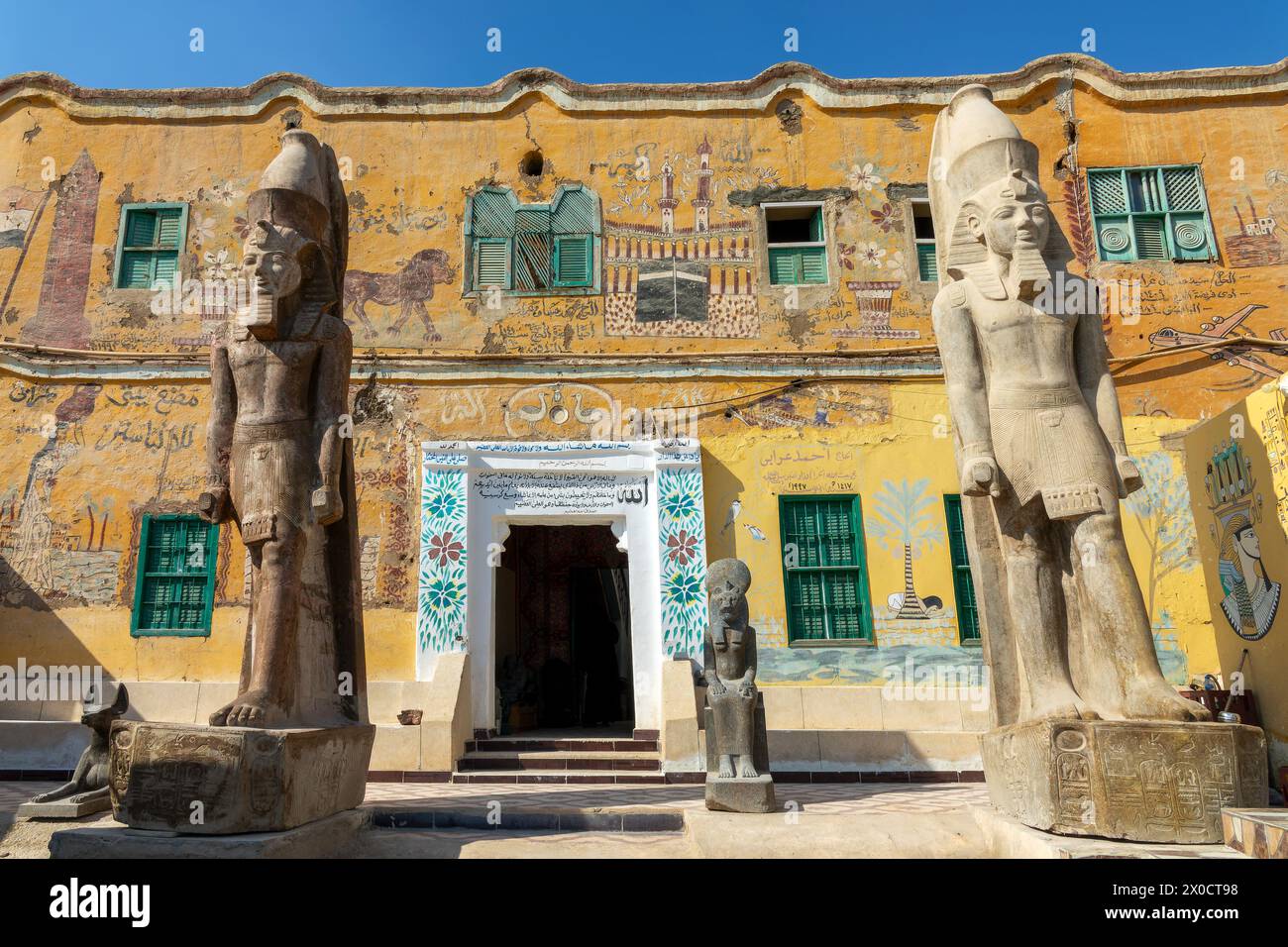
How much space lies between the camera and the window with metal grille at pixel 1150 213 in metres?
11.8

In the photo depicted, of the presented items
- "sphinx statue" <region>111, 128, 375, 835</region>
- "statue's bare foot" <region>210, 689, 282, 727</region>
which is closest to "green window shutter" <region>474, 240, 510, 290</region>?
"sphinx statue" <region>111, 128, 375, 835</region>

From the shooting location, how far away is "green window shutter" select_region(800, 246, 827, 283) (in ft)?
39.5

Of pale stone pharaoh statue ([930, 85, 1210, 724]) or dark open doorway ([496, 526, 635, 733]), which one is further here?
dark open doorway ([496, 526, 635, 733])

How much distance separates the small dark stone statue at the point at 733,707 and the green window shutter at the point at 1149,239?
829 centimetres

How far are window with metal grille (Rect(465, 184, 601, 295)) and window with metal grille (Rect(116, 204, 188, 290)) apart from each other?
387cm

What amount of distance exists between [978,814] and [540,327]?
336 inches

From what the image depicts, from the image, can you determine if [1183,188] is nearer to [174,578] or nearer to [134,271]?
[174,578]

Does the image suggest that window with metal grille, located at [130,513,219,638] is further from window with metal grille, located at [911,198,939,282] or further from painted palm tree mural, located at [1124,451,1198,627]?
painted palm tree mural, located at [1124,451,1198,627]

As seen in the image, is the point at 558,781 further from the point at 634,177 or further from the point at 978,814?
the point at 634,177

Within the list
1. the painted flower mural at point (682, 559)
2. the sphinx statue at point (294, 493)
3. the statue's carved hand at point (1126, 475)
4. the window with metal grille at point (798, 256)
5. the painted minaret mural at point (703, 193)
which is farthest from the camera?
the painted minaret mural at point (703, 193)

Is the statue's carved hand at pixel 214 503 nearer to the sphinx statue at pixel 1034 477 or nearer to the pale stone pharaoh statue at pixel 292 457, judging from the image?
the pale stone pharaoh statue at pixel 292 457

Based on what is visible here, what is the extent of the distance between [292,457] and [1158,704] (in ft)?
15.1

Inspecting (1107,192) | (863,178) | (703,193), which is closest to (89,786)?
(703,193)

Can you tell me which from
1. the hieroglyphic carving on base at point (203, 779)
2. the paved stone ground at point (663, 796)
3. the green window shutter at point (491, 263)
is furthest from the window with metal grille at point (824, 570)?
the hieroglyphic carving on base at point (203, 779)
